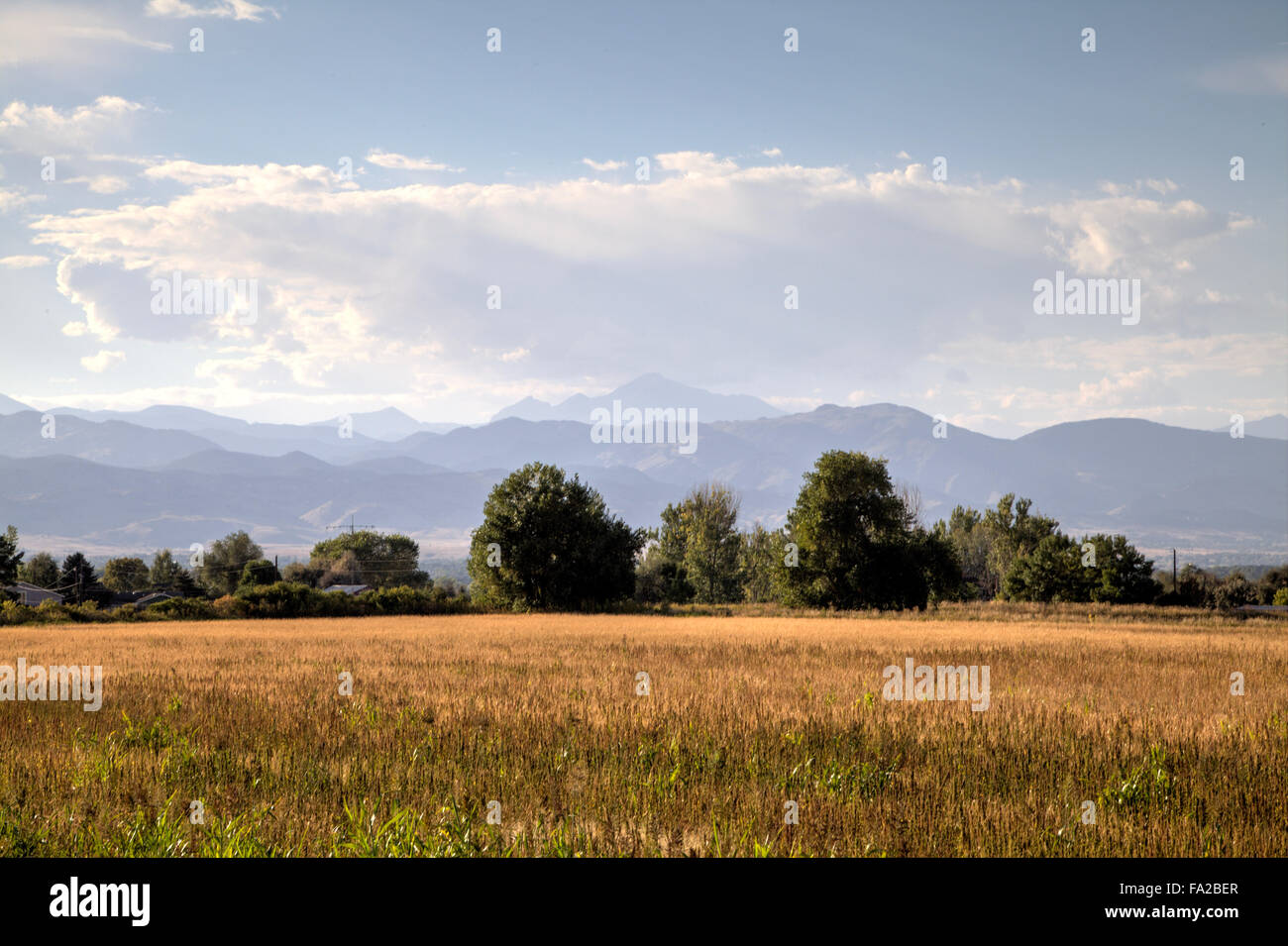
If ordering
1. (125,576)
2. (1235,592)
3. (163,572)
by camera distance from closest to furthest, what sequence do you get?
(1235,592), (125,576), (163,572)

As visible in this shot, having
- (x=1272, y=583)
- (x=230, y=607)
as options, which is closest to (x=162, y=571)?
(x=230, y=607)

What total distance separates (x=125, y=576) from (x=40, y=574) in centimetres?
2061

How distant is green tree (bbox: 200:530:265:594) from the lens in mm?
139000

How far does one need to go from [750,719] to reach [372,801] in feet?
19.3

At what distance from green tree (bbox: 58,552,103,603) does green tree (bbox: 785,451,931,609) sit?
10037 cm

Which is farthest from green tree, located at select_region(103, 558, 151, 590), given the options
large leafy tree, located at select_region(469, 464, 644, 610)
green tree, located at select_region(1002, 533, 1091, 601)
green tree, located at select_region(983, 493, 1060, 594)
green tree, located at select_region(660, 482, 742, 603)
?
green tree, located at select_region(983, 493, 1060, 594)

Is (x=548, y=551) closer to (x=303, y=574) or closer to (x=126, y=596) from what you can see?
(x=303, y=574)

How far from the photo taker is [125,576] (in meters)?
154

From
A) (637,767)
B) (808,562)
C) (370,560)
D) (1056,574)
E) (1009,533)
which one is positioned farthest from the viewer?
(370,560)

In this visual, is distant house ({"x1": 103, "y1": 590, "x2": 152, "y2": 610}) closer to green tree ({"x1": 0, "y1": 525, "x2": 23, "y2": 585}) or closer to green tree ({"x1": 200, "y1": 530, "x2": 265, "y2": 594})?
green tree ({"x1": 200, "y1": 530, "x2": 265, "y2": 594})

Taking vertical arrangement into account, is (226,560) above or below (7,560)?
below
